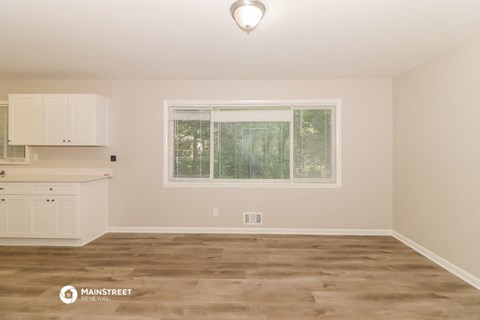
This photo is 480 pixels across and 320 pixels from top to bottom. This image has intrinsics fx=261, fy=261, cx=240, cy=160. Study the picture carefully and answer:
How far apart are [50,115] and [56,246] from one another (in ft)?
6.25

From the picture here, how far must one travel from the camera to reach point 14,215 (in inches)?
140

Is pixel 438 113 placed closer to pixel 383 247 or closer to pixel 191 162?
pixel 383 247

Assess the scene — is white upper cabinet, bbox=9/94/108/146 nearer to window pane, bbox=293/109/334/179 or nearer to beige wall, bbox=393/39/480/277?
window pane, bbox=293/109/334/179

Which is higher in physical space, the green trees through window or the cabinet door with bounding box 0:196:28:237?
the green trees through window

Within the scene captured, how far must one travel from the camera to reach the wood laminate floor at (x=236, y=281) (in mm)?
2125

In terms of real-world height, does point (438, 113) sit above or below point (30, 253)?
above

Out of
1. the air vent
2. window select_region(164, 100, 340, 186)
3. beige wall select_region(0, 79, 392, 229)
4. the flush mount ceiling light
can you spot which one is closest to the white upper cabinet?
beige wall select_region(0, 79, 392, 229)

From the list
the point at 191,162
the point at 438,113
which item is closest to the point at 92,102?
the point at 191,162

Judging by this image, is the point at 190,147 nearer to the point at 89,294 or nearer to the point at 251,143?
the point at 251,143

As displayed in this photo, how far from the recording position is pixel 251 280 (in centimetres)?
262

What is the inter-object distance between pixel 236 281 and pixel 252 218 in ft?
5.28

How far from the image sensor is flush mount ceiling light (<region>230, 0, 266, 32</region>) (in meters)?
1.96

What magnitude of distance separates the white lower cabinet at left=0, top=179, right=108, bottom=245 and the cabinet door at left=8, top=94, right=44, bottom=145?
0.82 metres

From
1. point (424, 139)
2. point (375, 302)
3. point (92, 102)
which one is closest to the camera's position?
point (375, 302)
